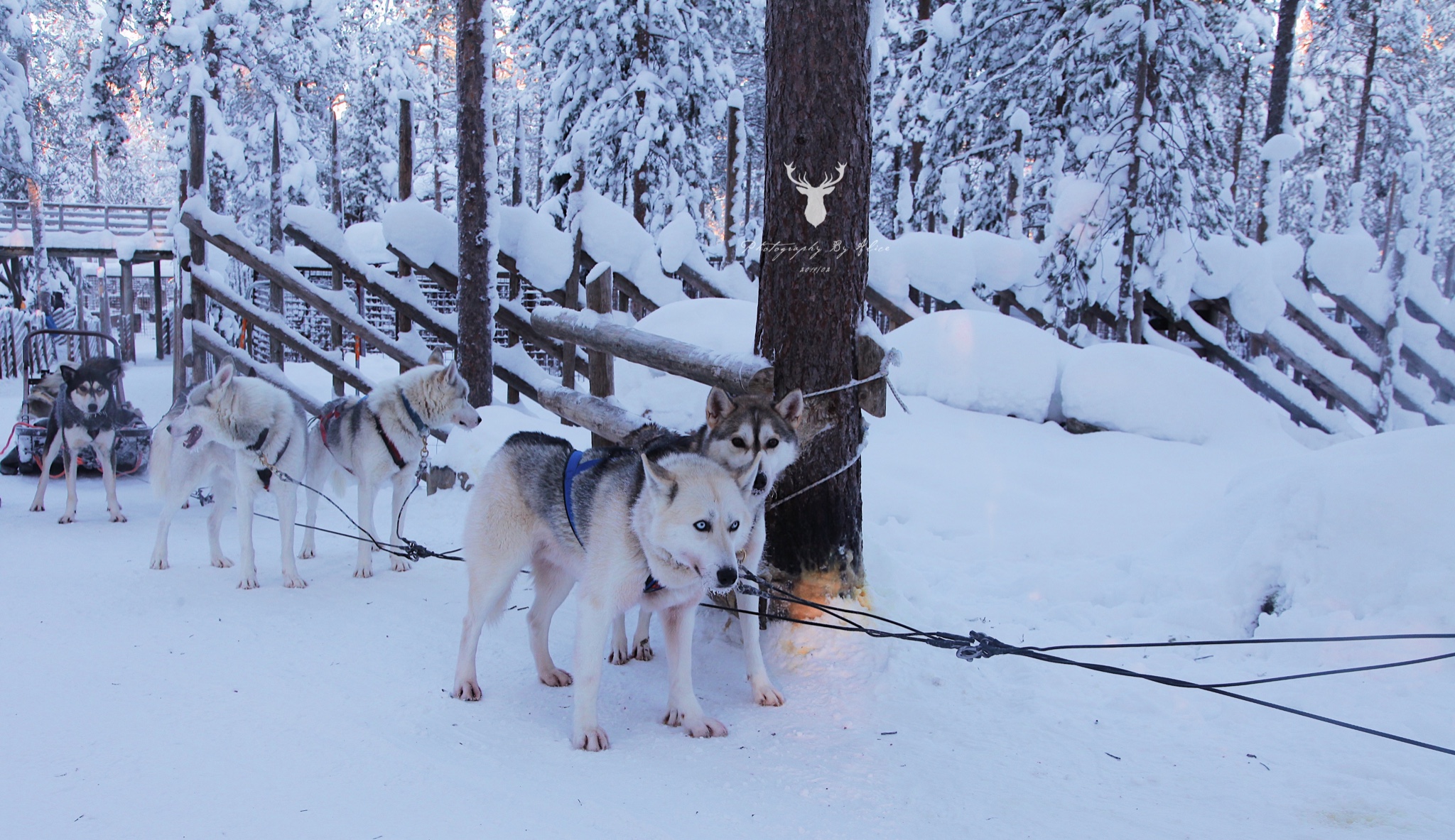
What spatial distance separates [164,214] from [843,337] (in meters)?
29.1

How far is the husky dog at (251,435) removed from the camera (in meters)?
5.11

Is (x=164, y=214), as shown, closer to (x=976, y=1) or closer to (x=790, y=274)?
(x=976, y=1)

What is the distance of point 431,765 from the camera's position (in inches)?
109

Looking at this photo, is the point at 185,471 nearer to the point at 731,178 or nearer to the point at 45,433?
the point at 45,433

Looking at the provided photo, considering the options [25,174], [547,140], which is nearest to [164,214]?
[25,174]

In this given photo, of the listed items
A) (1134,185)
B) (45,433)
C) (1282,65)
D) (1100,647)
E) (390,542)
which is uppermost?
(1282,65)

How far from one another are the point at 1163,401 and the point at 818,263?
5.76 metres

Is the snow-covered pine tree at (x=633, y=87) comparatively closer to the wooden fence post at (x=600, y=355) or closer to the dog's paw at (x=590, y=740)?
the wooden fence post at (x=600, y=355)

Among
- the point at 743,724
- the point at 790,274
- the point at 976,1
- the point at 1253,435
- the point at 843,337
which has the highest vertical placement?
the point at 976,1

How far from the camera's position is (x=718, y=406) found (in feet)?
12.4

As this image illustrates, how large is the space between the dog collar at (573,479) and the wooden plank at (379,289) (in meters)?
5.35

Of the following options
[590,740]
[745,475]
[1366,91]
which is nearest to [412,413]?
[590,740]

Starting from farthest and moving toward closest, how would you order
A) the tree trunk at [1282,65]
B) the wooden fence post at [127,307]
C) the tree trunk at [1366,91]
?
the wooden fence post at [127,307] < the tree trunk at [1366,91] < the tree trunk at [1282,65]

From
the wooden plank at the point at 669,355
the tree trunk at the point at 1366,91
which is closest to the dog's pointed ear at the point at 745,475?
the wooden plank at the point at 669,355
